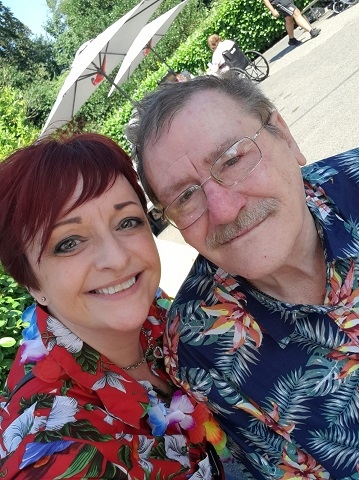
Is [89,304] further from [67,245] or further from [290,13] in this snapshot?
[290,13]

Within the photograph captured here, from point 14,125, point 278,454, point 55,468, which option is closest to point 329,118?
point 14,125

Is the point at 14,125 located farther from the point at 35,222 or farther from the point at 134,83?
the point at 134,83

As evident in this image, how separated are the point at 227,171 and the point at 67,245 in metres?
0.64

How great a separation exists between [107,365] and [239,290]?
0.58 metres

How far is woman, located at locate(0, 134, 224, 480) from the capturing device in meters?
1.74

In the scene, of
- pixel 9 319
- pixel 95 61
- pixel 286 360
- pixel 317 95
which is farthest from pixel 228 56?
pixel 286 360

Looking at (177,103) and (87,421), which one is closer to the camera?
(87,421)

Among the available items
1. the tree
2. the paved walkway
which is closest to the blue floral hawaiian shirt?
the paved walkway

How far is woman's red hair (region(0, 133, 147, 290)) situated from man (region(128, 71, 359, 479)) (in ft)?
0.64

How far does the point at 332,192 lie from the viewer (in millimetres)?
2014

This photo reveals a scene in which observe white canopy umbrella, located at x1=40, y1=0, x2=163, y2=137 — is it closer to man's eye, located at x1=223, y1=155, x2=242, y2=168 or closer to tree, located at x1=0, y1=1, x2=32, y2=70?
man's eye, located at x1=223, y1=155, x2=242, y2=168

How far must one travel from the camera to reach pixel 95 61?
802 centimetres

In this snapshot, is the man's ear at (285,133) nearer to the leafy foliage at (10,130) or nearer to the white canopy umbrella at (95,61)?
the leafy foliage at (10,130)

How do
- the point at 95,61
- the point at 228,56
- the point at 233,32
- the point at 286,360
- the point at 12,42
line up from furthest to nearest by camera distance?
the point at 12,42 < the point at 233,32 < the point at 228,56 < the point at 95,61 < the point at 286,360
